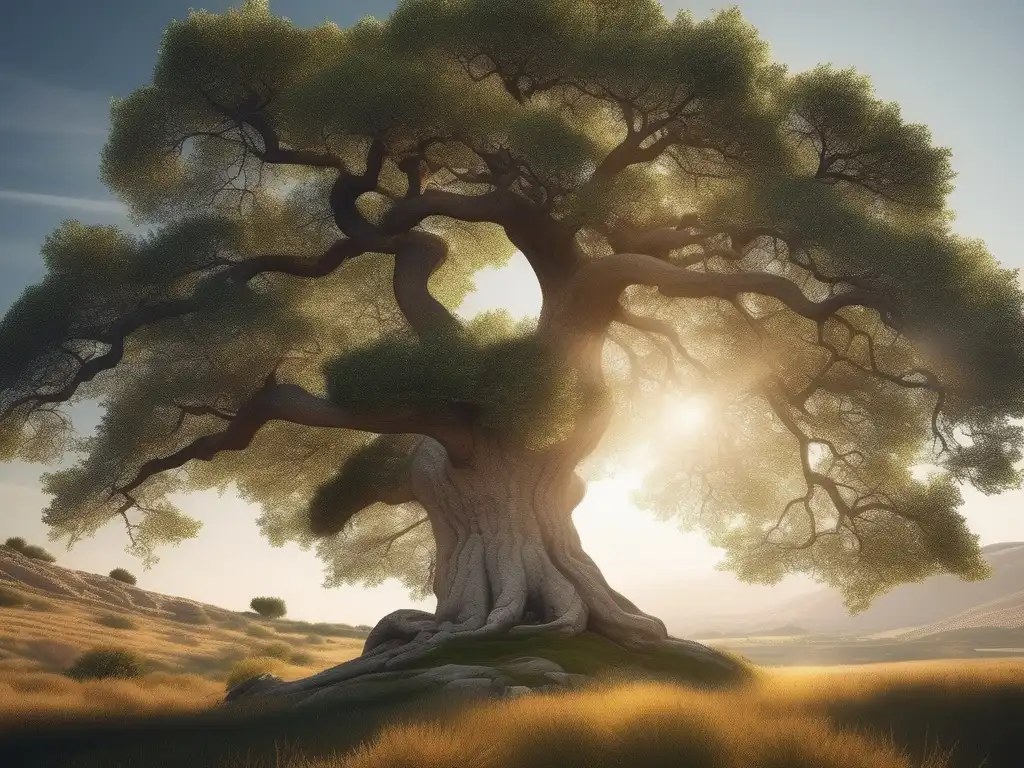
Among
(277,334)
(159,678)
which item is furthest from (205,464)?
(277,334)

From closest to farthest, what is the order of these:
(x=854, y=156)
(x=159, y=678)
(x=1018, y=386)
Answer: (x=1018, y=386) < (x=854, y=156) < (x=159, y=678)

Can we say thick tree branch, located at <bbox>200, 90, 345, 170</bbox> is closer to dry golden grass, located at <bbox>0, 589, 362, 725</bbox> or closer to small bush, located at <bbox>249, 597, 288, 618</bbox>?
dry golden grass, located at <bbox>0, 589, 362, 725</bbox>

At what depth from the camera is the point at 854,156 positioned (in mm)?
17984

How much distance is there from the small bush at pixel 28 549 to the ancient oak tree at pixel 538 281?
109 ft

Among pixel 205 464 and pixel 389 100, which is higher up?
pixel 389 100

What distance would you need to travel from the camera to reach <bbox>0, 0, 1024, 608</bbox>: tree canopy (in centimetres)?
1568

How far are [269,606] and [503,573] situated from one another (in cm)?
3918

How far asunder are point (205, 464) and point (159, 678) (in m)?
5.56

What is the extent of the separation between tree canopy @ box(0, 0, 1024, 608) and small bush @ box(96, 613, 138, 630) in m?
14.9

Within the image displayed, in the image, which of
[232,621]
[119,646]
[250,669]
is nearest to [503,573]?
[250,669]

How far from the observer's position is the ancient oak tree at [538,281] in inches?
619

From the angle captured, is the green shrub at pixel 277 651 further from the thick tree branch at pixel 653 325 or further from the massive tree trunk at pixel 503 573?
the thick tree branch at pixel 653 325

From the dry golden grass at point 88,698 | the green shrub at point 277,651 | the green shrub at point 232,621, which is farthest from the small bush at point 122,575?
the dry golden grass at point 88,698

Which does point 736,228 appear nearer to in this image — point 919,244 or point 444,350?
point 919,244
